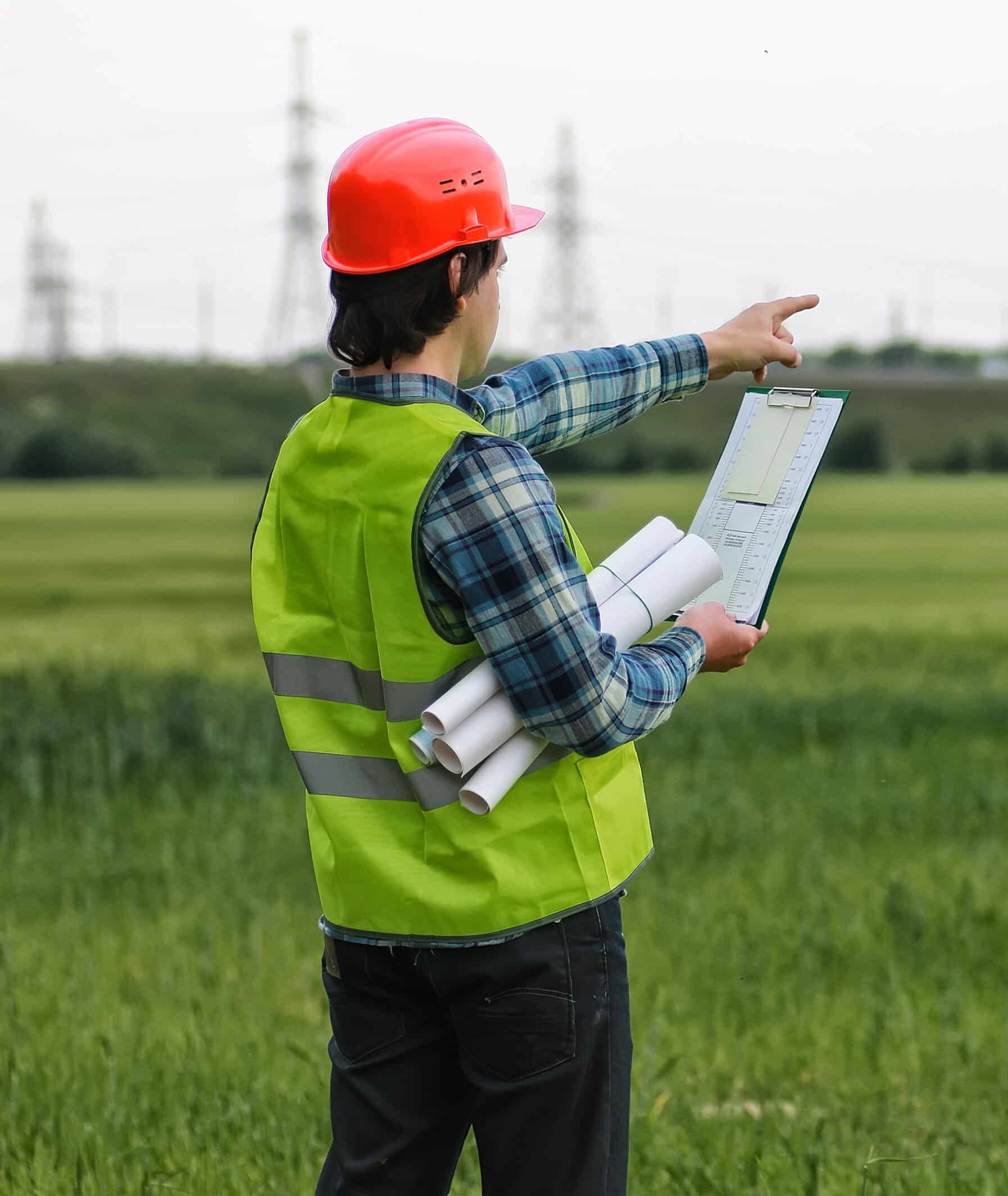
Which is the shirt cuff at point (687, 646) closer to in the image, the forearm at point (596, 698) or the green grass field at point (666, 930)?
the forearm at point (596, 698)

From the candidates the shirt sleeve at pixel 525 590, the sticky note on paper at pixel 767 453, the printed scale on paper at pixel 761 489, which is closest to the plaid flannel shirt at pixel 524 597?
the shirt sleeve at pixel 525 590

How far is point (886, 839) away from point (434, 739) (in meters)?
4.49

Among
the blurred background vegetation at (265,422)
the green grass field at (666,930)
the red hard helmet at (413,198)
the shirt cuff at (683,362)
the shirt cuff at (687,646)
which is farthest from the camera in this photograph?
the blurred background vegetation at (265,422)

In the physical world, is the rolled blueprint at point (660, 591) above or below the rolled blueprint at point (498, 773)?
above

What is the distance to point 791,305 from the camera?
7.29 ft

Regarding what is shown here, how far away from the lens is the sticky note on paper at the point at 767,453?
196cm

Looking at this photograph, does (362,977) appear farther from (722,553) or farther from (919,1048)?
(919,1048)

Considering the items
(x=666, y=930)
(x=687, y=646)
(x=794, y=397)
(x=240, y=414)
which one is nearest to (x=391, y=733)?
(x=687, y=646)

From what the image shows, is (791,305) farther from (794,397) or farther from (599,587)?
(599,587)

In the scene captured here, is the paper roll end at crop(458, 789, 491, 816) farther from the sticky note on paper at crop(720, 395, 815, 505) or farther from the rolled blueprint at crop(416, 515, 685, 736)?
the sticky note on paper at crop(720, 395, 815, 505)

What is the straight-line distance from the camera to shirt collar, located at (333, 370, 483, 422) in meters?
1.70

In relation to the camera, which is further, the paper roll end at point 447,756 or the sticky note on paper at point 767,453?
the sticky note on paper at point 767,453

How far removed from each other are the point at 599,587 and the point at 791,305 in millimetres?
700

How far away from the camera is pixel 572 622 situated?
5.32 ft
